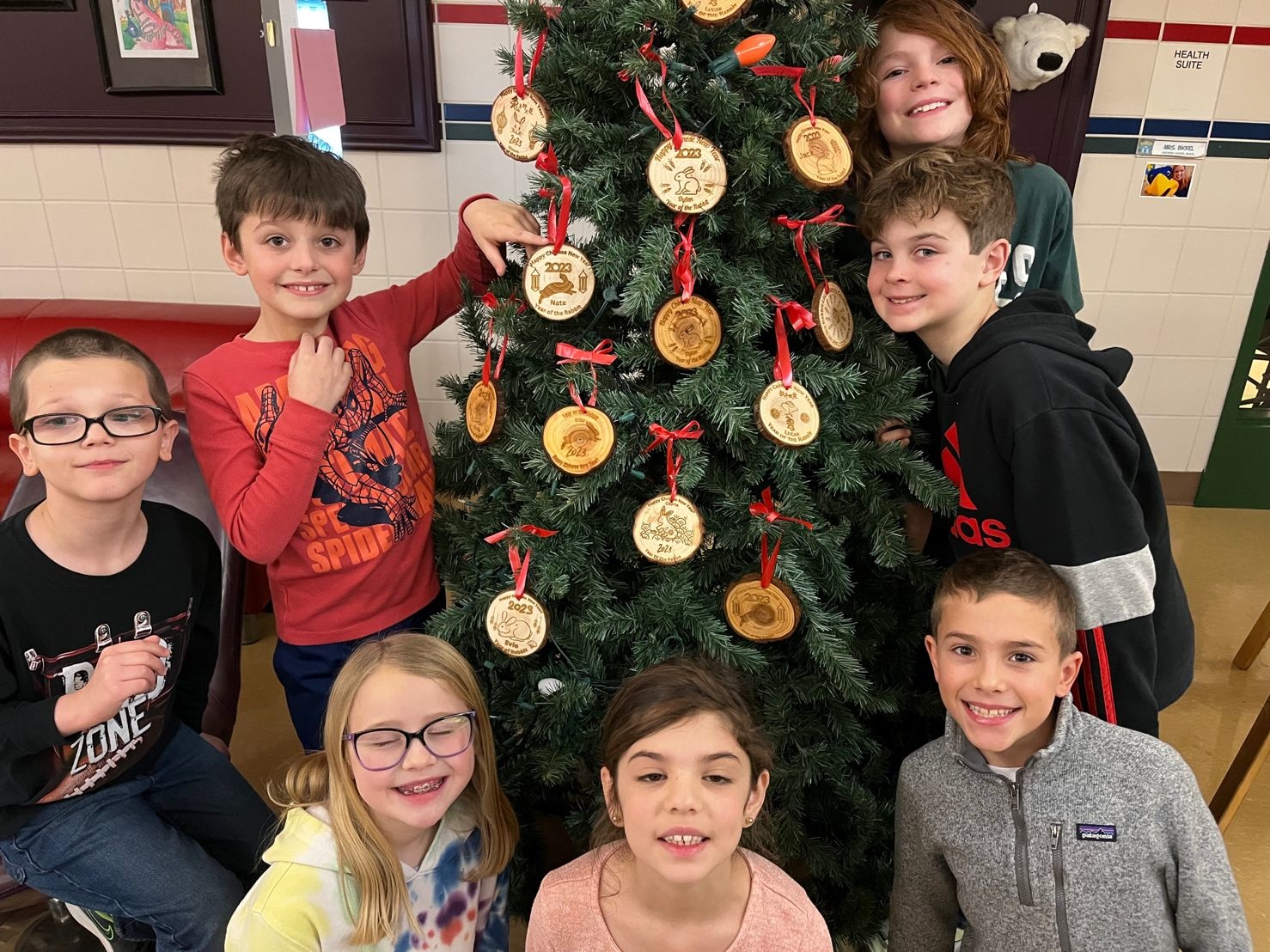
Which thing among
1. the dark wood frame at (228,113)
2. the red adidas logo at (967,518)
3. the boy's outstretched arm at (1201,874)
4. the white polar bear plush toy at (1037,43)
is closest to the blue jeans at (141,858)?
the red adidas logo at (967,518)

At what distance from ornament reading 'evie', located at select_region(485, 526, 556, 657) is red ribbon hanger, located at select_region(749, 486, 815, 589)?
340mm

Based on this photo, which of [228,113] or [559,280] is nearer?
[559,280]

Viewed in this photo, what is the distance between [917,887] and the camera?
1422mm

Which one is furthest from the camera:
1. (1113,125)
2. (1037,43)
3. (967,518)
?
(1113,125)

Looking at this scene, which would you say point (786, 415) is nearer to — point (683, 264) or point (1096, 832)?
point (683, 264)

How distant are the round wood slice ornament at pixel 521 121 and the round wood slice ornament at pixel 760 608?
74 cm

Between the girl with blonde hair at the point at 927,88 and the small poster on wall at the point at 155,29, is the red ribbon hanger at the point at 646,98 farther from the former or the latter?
the small poster on wall at the point at 155,29

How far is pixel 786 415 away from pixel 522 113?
619 millimetres

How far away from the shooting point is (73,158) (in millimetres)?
3018

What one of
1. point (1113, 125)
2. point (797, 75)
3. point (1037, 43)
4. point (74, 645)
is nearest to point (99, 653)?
point (74, 645)

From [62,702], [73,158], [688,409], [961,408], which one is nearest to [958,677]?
[961,408]

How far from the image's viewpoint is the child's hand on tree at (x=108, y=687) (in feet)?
4.30

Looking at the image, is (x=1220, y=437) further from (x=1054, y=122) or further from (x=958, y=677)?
(x=958, y=677)

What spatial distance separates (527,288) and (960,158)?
726mm
